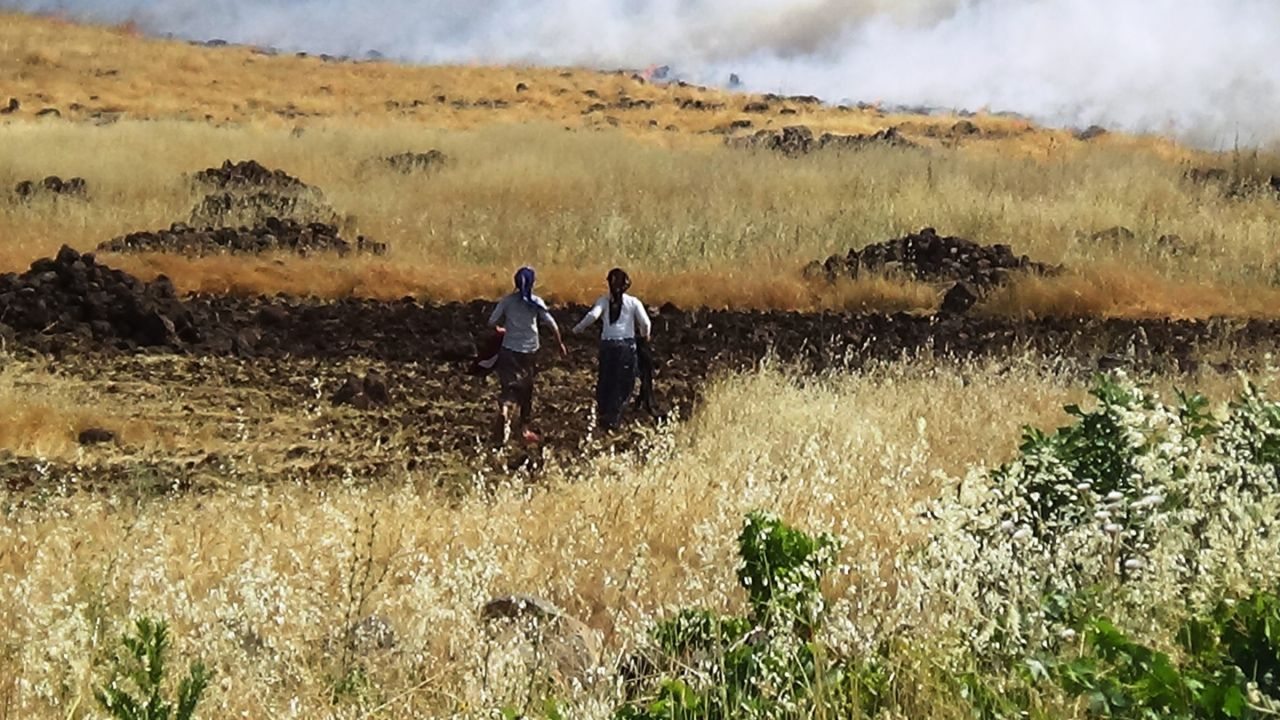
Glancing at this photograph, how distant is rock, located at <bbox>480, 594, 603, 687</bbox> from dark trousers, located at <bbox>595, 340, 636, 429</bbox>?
480cm

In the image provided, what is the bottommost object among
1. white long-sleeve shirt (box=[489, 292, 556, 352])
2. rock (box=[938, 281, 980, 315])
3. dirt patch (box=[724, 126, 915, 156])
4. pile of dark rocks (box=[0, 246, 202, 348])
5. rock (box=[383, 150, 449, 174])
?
pile of dark rocks (box=[0, 246, 202, 348])

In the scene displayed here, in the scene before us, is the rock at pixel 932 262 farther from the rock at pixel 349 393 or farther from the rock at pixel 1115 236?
the rock at pixel 349 393

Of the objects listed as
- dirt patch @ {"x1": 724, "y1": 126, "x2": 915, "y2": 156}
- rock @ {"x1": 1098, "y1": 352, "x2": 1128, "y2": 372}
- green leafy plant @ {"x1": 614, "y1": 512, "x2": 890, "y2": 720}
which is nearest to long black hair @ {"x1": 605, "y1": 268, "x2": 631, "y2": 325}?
rock @ {"x1": 1098, "y1": 352, "x2": 1128, "y2": 372}

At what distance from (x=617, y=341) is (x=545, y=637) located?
5398 mm

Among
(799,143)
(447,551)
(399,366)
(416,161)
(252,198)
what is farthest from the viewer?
(799,143)

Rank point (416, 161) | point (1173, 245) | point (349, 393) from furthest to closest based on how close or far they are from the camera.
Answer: point (416, 161), point (1173, 245), point (349, 393)

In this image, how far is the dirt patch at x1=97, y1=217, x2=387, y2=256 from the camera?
18.8 m

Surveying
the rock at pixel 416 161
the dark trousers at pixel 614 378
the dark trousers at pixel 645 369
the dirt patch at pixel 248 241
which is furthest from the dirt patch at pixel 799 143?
the dark trousers at pixel 614 378

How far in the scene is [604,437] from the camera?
9.63m

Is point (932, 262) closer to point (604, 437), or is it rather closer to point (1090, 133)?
point (604, 437)

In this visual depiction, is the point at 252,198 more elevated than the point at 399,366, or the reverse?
the point at 252,198

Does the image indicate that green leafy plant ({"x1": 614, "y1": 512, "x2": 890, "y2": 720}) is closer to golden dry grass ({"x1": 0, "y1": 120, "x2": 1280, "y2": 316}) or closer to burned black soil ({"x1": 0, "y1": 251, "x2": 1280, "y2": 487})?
burned black soil ({"x1": 0, "y1": 251, "x2": 1280, "y2": 487})

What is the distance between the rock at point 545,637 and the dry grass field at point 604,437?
0.08 feet

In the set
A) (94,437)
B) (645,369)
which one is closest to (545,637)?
(645,369)
